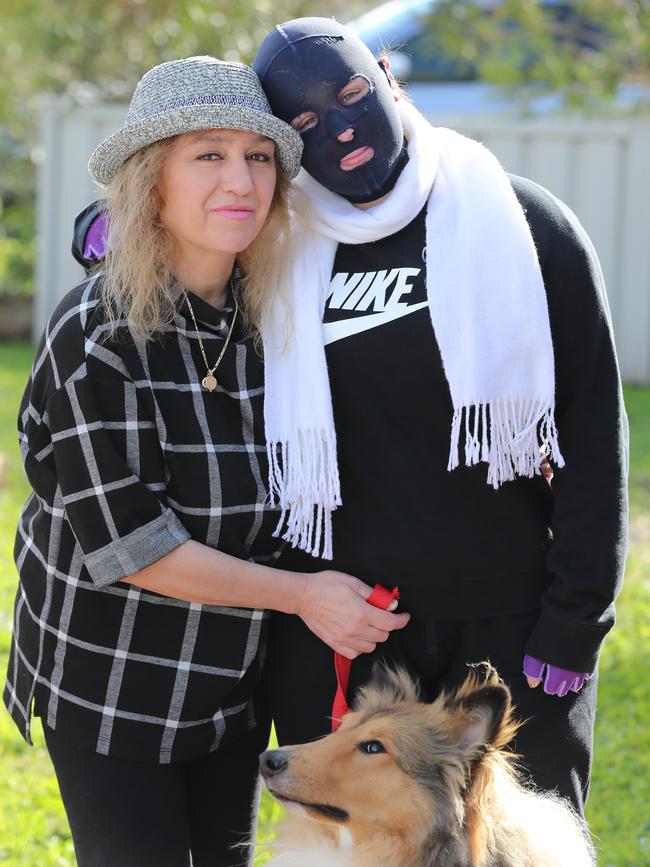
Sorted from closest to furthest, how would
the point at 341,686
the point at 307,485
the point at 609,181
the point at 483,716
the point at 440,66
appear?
the point at 483,716 < the point at 307,485 < the point at 341,686 < the point at 609,181 < the point at 440,66

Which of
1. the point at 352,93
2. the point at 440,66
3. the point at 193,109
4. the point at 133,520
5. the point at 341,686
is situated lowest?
the point at 341,686

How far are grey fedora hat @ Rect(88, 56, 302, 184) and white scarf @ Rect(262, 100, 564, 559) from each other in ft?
0.99

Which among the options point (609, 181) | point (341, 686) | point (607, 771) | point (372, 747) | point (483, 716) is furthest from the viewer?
point (609, 181)

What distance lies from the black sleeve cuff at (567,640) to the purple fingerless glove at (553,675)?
1 centimetres

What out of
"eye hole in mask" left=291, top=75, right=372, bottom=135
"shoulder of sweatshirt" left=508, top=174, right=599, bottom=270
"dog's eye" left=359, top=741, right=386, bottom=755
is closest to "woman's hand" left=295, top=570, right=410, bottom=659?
"dog's eye" left=359, top=741, right=386, bottom=755

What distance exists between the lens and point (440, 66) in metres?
23.7

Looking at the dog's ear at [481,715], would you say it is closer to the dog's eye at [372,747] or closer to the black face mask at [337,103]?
the dog's eye at [372,747]

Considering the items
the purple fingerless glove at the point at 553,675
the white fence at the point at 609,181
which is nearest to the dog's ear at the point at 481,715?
the purple fingerless glove at the point at 553,675

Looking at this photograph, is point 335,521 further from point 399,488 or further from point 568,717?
point 568,717

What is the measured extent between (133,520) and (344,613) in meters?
0.57

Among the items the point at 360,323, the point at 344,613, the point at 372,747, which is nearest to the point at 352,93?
the point at 360,323

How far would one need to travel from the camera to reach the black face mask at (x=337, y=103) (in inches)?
109

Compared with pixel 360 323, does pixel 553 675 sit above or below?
below

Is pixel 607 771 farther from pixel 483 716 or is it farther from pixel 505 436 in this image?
pixel 505 436
